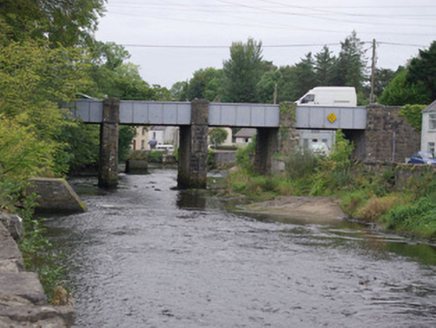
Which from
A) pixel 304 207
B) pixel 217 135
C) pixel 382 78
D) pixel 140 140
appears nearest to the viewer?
pixel 304 207

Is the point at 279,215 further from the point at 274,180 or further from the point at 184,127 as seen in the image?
the point at 184,127

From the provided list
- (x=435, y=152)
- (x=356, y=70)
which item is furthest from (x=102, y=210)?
(x=356, y=70)

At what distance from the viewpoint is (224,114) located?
41.2 m

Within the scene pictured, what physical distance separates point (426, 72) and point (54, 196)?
40.6 meters

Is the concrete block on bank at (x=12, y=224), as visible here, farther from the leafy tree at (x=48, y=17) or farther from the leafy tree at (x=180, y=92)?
the leafy tree at (x=180, y=92)

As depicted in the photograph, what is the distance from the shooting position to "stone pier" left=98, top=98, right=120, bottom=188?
1574 inches

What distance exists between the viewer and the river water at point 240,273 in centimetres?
1054

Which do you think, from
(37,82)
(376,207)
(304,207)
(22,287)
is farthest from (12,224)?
(304,207)

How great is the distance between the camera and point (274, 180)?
119 ft

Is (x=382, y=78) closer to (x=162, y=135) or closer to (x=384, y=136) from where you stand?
(x=384, y=136)

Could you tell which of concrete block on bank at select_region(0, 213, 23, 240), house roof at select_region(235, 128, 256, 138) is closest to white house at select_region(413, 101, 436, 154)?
concrete block on bank at select_region(0, 213, 23, 240)

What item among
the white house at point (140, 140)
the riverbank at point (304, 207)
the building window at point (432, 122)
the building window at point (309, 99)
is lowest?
the riverbank at point (304, 207)

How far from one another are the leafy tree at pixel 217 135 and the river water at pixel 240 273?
67989 millimetres

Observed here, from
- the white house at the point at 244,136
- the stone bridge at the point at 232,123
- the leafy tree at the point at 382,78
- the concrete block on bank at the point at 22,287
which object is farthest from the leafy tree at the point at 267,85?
the concrete block on bank at the point at 22,287
